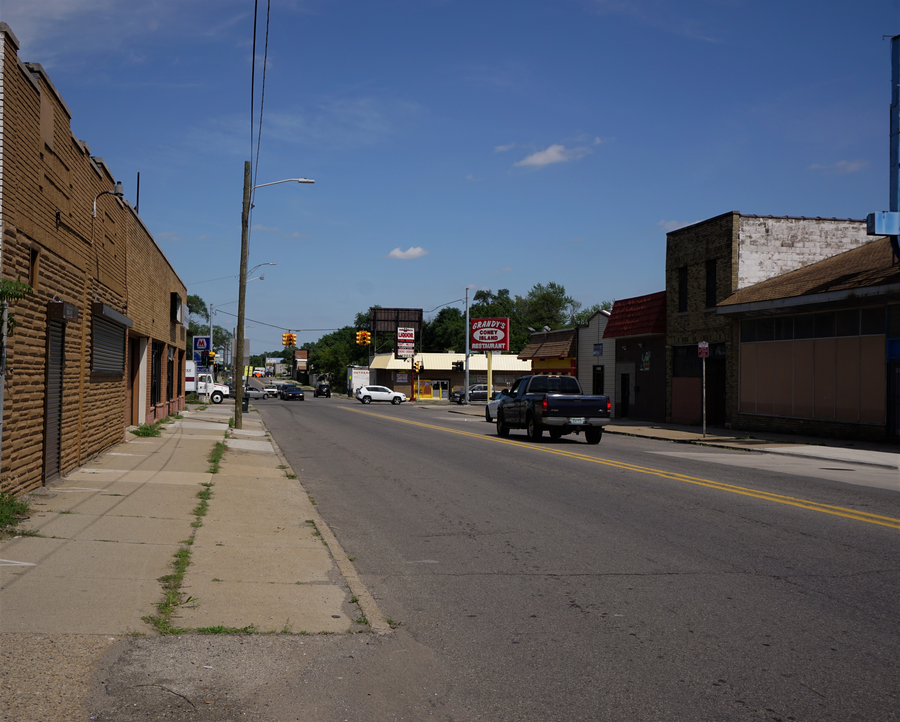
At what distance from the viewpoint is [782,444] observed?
2348 cm

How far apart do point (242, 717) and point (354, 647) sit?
4.22ft

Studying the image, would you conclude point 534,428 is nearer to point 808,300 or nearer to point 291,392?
point 808,300

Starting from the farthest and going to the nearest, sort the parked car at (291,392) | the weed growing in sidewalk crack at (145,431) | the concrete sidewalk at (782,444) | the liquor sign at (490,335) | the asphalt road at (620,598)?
the parked car at (291,392) < the liquor sign at (490,335) < the weed growing in sidewalk crack at (145,431) < the concrete sidewalk at (782,444) < the asphalt road at (620,598)

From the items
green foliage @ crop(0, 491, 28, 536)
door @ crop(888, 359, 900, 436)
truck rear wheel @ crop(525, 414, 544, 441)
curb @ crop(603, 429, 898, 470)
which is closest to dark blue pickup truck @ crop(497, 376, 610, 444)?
truck rear wheel @ crop(525, 414, 544, 441)

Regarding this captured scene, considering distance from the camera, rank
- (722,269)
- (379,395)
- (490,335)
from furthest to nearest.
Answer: (379,395) < (490,335) < (722,269)

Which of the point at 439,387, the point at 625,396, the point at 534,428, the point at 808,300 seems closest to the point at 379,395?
the point at 439,387

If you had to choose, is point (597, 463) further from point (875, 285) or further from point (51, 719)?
point (51, 719)

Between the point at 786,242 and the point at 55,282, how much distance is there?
1051 inches

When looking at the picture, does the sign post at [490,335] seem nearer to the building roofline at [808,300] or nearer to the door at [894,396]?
the building roofline at [808,300]

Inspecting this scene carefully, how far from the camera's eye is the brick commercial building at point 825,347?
74.5 feet

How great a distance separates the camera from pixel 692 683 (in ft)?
15.8

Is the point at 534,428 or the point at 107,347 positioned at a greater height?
the point at 107,347

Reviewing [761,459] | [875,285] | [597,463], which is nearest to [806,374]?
[875,285]

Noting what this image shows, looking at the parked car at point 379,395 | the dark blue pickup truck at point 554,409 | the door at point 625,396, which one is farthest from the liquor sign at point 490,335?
the dark blue pickup truck at point 554,409
